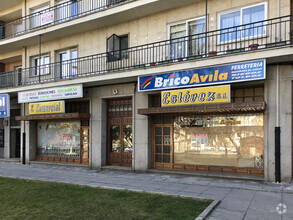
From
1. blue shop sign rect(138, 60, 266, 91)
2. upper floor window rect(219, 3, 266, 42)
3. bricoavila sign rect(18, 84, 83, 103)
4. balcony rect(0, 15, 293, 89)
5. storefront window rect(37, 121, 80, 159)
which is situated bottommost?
storefront window rect(37, 121, 80, 159)

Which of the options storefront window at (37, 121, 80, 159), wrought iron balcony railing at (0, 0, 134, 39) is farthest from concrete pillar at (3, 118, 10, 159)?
wrought iron balcony railing at (0, 0, 134, 39)

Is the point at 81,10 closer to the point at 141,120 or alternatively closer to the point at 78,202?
the point at 141,120

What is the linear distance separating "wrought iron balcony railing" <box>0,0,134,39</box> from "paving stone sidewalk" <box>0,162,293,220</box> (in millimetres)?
8167

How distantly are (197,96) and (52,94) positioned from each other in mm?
8202

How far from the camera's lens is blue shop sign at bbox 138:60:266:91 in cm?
883

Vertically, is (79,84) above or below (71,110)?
above

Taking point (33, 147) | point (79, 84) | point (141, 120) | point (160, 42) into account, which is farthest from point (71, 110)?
point (160, 42)

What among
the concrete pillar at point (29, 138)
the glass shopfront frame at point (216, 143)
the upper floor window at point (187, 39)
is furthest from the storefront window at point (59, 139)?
the upper floor window at point (187, 39)

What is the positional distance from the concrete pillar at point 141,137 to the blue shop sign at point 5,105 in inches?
355

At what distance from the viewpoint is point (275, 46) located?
842 centimetres

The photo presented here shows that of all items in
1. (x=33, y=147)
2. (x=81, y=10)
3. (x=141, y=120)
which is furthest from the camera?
(x=33, y=147)

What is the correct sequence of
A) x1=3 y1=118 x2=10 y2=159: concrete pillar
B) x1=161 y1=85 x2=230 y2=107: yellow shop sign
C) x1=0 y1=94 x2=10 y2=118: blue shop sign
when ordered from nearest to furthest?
x1=161 y1=85 x2=230 y2=107: yellow shop sign
x1=0 y1=94 x2=10 y2=118: blue shop sign
x1=3 y1=118 x2=10 y2=159: concrete pillar

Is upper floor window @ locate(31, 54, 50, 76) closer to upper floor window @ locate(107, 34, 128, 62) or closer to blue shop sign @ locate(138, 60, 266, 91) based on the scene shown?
upper floor window @ locate(107, 34, 128, 62)

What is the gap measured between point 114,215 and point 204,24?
8.55m
